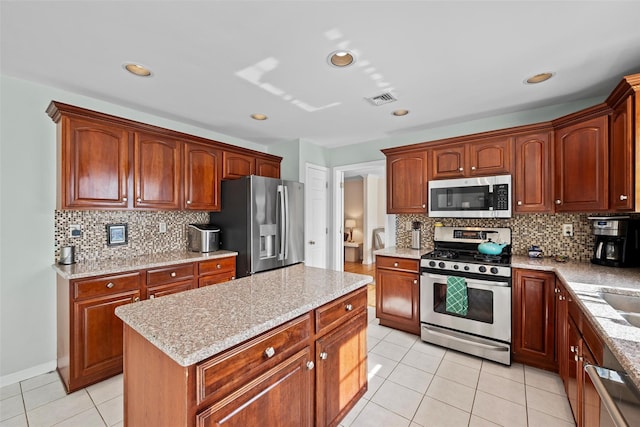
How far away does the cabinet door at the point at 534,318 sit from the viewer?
2.35 metres

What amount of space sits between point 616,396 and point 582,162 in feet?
6.85

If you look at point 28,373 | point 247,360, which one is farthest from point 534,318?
point 28,373

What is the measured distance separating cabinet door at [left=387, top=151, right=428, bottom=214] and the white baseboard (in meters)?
3.71

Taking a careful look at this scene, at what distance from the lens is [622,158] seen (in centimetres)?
198

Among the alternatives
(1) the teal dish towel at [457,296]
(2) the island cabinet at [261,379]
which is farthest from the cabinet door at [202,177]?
(1) the teal dish towel at [457,296]

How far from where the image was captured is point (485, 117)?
3.19 meters

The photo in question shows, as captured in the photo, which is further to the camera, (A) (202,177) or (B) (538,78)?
(A) (202,177)

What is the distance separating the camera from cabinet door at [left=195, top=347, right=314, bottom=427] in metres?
1.03

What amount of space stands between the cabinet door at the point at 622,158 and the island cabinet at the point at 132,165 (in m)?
3.61

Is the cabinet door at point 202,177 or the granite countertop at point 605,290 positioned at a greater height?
the cabinet door at point 202,177

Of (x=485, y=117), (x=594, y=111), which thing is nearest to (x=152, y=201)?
(x=485, y=117)

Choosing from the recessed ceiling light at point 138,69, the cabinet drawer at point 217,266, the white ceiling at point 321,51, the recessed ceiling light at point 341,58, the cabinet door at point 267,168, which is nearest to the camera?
the white ceiling at point 321,51

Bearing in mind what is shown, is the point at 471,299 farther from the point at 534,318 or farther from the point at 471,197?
the point at 471,197

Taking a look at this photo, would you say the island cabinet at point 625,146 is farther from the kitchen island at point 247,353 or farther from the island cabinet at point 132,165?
the island cabinet at point 132,165
